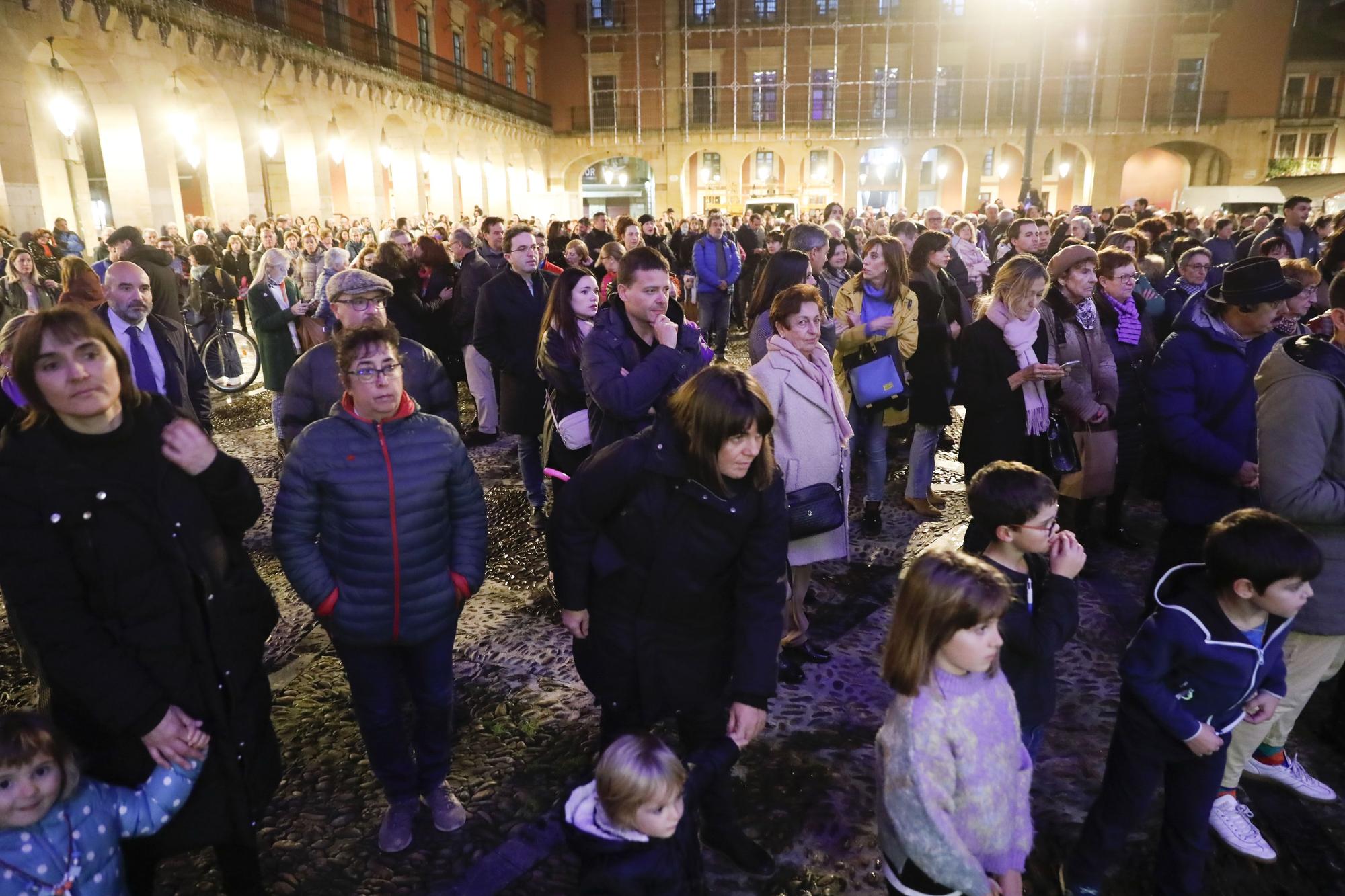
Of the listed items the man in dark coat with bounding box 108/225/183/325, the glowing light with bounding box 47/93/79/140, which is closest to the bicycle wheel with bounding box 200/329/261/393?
the man in dark coat with bounding box 108/225/183/325

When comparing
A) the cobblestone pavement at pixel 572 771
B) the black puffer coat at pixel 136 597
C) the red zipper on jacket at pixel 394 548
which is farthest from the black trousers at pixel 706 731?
the black puffer coat at pixel 136 597

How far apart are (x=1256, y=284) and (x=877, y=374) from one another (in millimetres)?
2088

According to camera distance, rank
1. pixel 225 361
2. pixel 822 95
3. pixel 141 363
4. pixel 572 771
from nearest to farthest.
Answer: pixel 572 771
pixel 141 363
pixel 225 361
pixel 822 95

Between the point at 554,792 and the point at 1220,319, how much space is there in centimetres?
306

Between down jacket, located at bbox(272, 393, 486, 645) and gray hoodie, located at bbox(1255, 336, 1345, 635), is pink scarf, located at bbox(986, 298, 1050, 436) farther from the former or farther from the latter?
down jacket, located at bbox(272, 393, 486, 645)

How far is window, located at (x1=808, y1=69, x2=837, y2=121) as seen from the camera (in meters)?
35.2

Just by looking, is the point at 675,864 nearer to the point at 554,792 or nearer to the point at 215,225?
the point at 554,792

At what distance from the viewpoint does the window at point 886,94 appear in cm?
3500

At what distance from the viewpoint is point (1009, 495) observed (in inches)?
91.0

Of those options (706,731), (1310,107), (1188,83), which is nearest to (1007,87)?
(1188,83)

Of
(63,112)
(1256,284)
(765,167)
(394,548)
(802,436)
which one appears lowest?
(394,548)

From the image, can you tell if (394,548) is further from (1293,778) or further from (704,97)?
(704,97)

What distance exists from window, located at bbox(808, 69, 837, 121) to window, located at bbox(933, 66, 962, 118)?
423 centimetres

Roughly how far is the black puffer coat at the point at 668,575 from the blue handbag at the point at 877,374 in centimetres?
274
